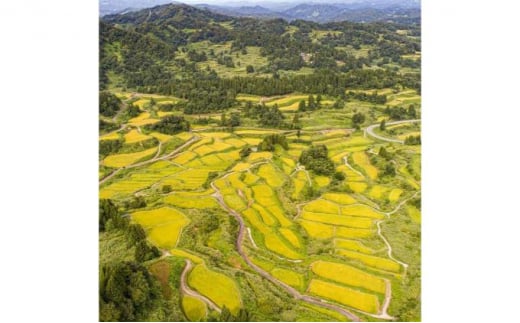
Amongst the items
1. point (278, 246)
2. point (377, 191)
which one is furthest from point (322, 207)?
point (278, 246)

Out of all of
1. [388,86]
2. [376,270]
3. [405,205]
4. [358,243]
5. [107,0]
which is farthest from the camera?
[107,0]

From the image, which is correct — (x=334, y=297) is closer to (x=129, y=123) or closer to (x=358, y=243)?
(x=358, y=243)

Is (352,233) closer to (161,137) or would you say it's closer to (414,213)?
(414,213)

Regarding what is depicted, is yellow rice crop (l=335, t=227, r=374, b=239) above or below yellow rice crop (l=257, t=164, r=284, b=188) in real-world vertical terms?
below

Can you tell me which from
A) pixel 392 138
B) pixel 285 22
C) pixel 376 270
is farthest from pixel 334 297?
pixel 285 22

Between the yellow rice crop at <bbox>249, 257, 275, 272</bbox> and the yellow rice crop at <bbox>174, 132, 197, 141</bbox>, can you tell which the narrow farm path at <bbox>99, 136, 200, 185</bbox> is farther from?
the yellow rice crop at <bbox>249, 257, 275, 272</bbox>

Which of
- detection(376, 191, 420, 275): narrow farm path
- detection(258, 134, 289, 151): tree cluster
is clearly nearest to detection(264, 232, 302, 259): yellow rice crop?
detection(376, 191, 420, 275): narrow farm path
